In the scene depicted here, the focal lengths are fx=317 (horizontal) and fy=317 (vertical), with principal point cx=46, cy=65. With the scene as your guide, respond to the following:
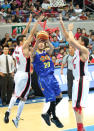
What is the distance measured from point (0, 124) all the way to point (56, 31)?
6.89m

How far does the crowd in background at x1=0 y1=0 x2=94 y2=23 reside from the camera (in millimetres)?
14755

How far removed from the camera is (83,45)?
655 centimetres

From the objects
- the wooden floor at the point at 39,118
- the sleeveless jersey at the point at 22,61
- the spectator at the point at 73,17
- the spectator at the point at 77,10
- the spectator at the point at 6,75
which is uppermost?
the sleeveless jersey at the point at 22,61

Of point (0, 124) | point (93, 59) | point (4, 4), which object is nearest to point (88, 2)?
point (4, 4)

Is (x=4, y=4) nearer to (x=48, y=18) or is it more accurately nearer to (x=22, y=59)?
(x=48, y=18)

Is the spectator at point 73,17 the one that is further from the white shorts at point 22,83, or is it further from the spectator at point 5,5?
the white shorts at point 22,83

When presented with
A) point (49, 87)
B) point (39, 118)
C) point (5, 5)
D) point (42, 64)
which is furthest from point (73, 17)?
point (49, 87)

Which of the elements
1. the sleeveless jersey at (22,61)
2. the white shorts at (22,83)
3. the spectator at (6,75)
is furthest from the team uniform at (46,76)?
the spectator at (6,75)

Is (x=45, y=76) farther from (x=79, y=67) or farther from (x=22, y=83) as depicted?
(x=79, y=67)

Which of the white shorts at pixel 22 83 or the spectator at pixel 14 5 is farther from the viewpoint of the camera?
the spectator at pixel 14 5

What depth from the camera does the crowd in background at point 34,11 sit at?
1476 cm

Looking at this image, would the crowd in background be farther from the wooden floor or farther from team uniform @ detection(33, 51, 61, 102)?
team uniform @ detection(33, 51, 61, 102)

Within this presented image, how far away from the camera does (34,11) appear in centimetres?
1537

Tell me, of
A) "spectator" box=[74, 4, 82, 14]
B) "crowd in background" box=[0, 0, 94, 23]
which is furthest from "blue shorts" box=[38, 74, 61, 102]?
"spectator" box=[74, 4, 82, 14]
